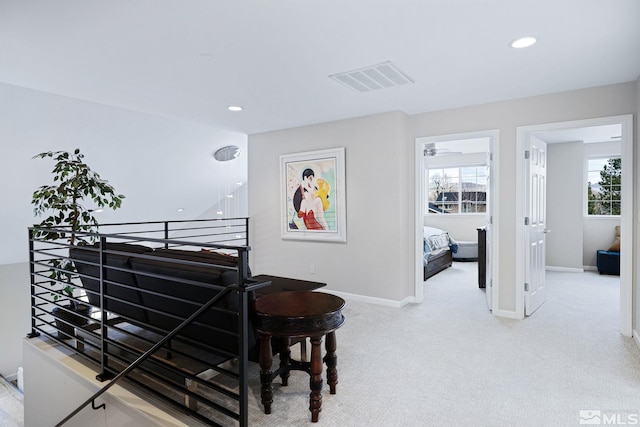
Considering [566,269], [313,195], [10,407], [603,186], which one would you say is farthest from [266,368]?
[603,186]

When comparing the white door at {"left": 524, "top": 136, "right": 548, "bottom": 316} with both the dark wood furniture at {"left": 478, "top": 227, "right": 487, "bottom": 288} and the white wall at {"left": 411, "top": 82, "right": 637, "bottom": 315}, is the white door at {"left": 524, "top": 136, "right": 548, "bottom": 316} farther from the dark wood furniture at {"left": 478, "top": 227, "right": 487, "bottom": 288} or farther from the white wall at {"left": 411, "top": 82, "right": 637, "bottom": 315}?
the dark wood furniture at {"left": 478, "top": 227, "right": 487, "bottom": 288}

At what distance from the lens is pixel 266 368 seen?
6.92 ft

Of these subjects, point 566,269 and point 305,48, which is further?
point 566,269

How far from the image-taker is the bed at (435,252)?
5828 millimetres

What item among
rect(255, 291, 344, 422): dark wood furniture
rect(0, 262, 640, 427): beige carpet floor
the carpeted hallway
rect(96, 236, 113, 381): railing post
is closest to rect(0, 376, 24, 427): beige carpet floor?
rect(96, 236, 113, 381): railing post

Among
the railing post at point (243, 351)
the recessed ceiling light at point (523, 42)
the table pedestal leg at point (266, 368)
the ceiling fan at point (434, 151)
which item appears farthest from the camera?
the ceiling fan at point (434, 151)

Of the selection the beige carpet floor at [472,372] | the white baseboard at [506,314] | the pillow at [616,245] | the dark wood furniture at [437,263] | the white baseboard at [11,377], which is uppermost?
the pillow at [616,245]

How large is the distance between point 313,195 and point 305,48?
2600 millimetres

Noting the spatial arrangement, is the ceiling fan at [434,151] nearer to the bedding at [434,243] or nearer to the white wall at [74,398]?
the bedding at [434,243]

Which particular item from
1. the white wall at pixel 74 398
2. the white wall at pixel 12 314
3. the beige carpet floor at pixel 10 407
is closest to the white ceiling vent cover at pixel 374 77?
the white wall at pixel 74 398

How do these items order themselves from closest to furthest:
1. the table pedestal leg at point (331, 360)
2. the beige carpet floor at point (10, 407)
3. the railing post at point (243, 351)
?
the railing post at point (243, 351), the table pedestal leg at point (331, 360), the beige carpet floor at point (10, 407)

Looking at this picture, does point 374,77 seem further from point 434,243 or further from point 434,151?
point 434,151

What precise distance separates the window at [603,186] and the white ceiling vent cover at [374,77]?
212 inches

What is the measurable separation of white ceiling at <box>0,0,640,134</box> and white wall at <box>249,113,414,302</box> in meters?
0.64
